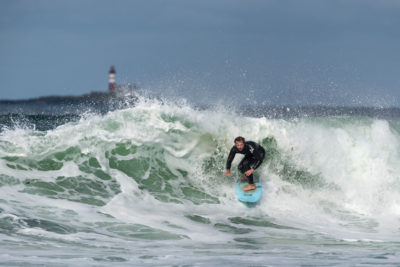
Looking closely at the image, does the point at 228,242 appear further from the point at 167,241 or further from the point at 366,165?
the point at 366,165

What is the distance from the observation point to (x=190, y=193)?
43.4ft

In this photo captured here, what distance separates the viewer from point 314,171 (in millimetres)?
14328

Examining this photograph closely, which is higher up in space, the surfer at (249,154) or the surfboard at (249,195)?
the surfer at (249,154)

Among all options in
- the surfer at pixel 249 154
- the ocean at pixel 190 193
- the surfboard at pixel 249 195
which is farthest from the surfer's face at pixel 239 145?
the ocean at pixel 190 193

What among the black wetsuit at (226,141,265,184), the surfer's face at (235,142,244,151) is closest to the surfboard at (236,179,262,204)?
the black wetsuit at (226,141,265,184)

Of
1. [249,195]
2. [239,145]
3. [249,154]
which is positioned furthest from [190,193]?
[239,145]

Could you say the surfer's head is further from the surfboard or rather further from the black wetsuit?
the surfboard

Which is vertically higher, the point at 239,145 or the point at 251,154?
the point at 239,145

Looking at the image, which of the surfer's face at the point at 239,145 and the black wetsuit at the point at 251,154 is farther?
the black wetsuit at the point at 251,154

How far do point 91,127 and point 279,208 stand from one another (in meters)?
4.49

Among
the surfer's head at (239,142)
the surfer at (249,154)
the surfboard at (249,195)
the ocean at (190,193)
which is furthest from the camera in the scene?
the surfboard at (249,195)

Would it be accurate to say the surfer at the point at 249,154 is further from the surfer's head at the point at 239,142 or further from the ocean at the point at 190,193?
the ocean at the point at 190,193

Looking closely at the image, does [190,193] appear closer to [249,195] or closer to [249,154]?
[249,195]

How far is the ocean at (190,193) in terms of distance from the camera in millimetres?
9227
